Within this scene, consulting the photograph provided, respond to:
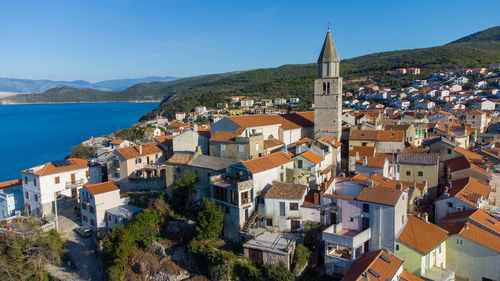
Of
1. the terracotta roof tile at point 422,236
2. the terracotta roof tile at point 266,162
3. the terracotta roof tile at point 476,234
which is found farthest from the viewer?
the terracotta roof tile at point 266,162

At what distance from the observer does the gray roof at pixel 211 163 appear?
97.0 feet

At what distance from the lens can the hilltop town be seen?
2178 cm

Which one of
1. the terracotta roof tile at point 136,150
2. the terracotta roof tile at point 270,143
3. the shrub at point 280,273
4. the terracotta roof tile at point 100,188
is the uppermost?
the terracotta roof tile at point 270,143

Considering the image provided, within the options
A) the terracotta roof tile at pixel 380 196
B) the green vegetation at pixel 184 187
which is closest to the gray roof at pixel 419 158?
the terracotta roof tile at pixel 380 196

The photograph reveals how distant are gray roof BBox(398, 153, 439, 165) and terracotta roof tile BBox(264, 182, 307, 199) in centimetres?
1261

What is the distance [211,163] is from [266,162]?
5.61m

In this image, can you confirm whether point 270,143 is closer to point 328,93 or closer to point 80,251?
point 328,93

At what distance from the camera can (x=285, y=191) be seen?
82.4ft

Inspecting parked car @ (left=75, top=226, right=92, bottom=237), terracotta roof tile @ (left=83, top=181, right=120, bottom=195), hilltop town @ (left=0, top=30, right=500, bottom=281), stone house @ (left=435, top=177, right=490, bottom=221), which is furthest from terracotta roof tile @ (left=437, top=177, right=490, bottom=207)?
parked car @ (left=75, top=226, right=92, bottom=237)

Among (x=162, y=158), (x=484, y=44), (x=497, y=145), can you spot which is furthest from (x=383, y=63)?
(x=162, y=158)

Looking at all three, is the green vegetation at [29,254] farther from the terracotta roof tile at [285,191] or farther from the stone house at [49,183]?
the terracotta roof tile at [285,191]

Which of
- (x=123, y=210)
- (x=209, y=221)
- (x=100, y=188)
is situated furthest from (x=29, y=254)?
(x=209, y=221)

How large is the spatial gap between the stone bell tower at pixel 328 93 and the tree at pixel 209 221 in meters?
19.2

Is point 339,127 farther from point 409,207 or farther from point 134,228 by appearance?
point 134,228
